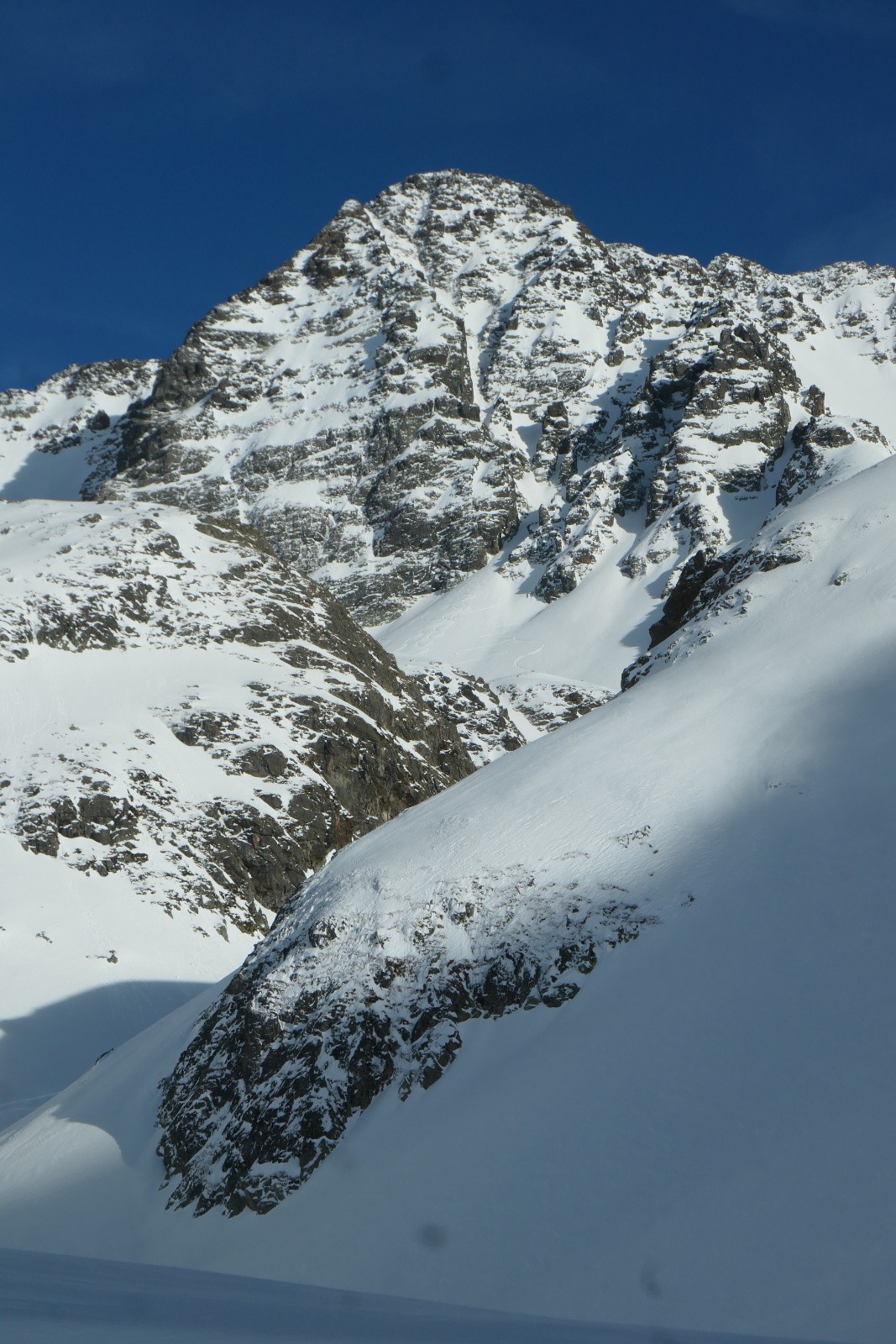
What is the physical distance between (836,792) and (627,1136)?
602cm

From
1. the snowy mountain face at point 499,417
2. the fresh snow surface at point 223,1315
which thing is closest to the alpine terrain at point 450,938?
the fresh snow surface at point 223,1315

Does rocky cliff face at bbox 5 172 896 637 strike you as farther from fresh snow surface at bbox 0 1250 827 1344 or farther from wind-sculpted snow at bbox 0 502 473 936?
fresh snow surface at bbox 0 1250 827 1344

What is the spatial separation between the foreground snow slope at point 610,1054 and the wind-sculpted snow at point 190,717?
67.0 feet

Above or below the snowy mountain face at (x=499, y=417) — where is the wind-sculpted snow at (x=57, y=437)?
above

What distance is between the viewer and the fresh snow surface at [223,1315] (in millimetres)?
5570

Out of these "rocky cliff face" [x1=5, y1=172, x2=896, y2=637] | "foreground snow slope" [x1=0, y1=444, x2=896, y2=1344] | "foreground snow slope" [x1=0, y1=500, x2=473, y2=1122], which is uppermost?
"rocky cliff face" [x1=5, y1=172, x2=896, y2=637]

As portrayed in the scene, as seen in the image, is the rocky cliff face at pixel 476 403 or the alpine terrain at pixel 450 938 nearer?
the alpine terrain at pixel 450 938

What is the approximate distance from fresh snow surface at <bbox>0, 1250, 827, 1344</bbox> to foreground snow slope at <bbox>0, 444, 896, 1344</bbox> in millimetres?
932

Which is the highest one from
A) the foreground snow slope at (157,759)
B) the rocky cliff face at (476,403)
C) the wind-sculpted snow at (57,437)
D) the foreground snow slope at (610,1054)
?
the wind-sculpted snow at (57,437)

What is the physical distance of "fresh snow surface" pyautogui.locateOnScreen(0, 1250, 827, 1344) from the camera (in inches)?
219

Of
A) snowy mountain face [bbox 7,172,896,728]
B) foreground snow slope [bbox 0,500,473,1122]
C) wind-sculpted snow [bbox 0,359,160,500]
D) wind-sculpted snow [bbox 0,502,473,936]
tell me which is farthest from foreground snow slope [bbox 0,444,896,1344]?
wind-sculpted snow [bbox 0,359,160,500]

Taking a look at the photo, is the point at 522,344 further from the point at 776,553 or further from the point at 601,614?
the point at 776,553

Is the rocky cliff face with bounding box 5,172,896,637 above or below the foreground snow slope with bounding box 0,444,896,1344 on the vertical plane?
above

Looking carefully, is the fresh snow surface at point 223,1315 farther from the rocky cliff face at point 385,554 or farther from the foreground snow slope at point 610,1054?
the rocky cliff face at point 385,554
